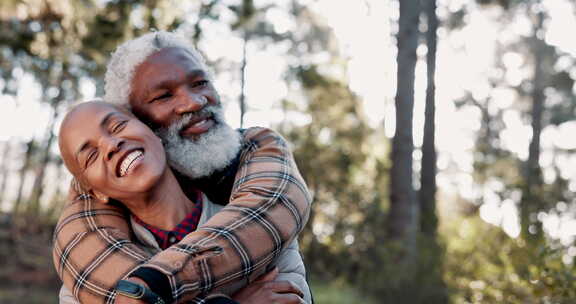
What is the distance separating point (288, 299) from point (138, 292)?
635 mm

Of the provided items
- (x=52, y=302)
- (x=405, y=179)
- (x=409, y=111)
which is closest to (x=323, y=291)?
(x=405, y=179)

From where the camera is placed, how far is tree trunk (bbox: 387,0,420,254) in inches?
368

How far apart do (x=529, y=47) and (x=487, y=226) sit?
18.8 m

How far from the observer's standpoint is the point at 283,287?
7.39 feet

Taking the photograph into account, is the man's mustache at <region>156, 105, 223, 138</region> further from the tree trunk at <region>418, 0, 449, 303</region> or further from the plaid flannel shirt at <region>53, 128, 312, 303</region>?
the tree trunk at <region>418, 0, 449, 303</region>

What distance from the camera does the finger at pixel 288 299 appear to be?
7.22 feet

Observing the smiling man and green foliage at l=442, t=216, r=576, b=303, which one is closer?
the smiling man

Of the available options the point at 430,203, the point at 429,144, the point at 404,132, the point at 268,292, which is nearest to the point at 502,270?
the point at 404,132

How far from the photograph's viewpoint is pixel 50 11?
1162 centimetres

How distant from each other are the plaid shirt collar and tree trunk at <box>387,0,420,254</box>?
23.3ft

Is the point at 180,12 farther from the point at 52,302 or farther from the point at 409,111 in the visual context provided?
the point at 52,302

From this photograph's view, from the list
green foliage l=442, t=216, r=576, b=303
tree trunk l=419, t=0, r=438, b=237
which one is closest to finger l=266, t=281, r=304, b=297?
green foliage l=442, t=216, r=576, b=303

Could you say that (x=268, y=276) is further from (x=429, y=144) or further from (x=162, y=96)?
(x=429, y=144)

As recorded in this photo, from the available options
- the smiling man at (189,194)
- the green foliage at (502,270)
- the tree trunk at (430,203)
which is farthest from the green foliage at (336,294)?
the smiling man at (189,194)
